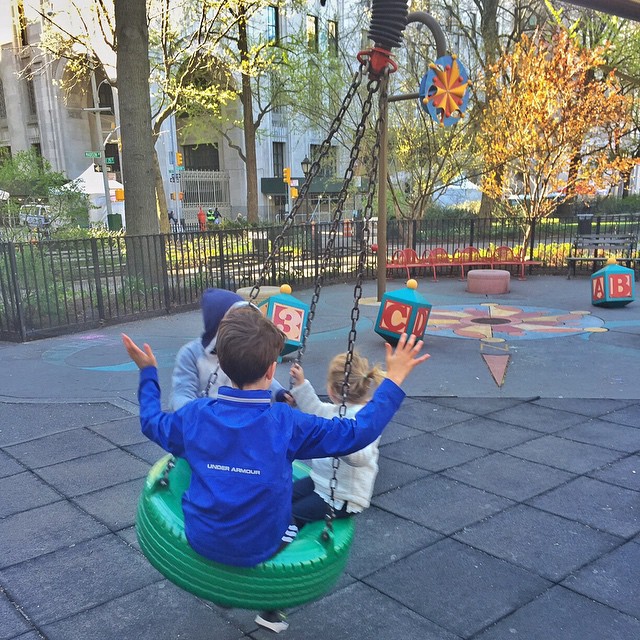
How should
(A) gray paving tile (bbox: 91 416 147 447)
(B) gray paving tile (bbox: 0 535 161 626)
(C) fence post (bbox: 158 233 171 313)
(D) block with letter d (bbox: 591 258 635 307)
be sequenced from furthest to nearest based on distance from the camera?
(C) fence post (bbox: 158 233 171 313), (D) block with letter d (bbox: 591 258 635 307), (A) gray paving tile (bbox: 91 416 147 447), (B) gray paving tile (bbox: 0 535 161 626)

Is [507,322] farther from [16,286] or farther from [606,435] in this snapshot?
[16,286]

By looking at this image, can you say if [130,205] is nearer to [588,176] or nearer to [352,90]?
[352,90]

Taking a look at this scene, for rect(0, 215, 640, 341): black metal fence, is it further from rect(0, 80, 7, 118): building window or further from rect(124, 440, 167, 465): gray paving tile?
rect(0, 80, 7, 118): building window

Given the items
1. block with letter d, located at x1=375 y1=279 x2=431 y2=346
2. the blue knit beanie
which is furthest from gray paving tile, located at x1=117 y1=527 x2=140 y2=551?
block with letter d, located at x1=375 y1=279 x2=431 y2=346

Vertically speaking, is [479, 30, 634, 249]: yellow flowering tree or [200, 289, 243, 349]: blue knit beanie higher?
[479, 30, 634, 249]: yellow flowering tree

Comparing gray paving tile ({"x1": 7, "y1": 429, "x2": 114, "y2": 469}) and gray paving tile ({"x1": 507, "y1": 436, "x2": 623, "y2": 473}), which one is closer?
gray paving tile ({"x1": 507, "y1": 436, "x2": 623, "y2": 473})

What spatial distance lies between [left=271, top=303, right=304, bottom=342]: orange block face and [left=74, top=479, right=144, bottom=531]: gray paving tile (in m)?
3.10

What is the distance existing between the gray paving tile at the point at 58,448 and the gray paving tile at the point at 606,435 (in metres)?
3.61

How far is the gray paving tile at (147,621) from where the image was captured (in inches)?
100

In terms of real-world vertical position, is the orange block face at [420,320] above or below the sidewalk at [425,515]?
above

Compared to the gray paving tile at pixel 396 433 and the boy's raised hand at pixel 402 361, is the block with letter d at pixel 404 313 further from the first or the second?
the boy's raised hand at pixel 402 361

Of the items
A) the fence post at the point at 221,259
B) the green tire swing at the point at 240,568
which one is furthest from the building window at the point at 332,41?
the green tire swing at the point at 240,568

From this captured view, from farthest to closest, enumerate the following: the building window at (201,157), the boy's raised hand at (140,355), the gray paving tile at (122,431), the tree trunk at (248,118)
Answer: the building window at (201,157), the tree trunk at (248,118), the gray paving tile at (122,431), the boy's raised hand at (140,355)

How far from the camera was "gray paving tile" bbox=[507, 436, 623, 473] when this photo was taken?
13.6ft
